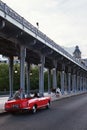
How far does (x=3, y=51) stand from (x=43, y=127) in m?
29.1

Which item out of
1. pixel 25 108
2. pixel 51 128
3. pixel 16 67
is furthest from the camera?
pixel 16 67

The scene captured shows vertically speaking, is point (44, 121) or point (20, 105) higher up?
point (20, 105)

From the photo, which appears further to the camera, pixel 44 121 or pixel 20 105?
pixel 20 105

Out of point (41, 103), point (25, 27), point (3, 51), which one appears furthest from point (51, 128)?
point (3, 51)

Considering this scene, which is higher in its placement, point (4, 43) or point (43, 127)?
point (4, 43)

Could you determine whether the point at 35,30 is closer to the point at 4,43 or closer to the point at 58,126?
the point at 4,43

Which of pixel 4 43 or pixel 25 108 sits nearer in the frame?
pixel 25 108

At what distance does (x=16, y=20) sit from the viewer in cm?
3197

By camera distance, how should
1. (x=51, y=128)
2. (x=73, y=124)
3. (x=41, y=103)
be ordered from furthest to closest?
(x=41, y=103) < (x=73, y=124) < (x=51, y=128)

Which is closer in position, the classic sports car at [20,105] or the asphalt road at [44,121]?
the asphalt road at [44,121]

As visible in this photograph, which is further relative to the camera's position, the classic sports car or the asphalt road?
the classic sports car

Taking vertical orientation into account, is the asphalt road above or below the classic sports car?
below

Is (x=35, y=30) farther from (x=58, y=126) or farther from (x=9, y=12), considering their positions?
(x=58, y=126)

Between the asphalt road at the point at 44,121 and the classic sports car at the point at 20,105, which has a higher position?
the classic sports car at the point at 20,105
